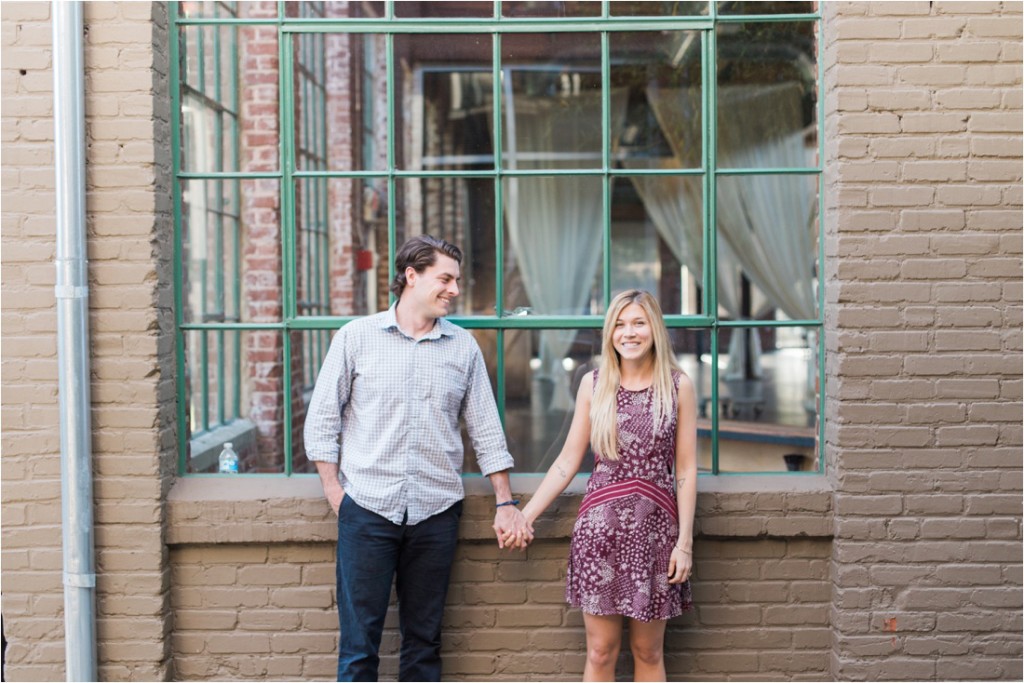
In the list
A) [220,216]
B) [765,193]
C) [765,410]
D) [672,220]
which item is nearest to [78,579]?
[220,216]

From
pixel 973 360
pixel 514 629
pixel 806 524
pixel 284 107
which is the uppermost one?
pixel 284 107

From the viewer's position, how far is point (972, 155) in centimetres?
380

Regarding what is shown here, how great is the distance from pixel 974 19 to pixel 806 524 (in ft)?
6.78

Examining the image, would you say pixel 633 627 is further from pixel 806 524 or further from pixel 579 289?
pixel 579 289

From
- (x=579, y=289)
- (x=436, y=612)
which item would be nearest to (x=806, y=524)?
(x=436, y=612)

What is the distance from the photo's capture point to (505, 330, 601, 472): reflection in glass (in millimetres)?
4320

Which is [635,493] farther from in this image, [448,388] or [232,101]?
[232,101]

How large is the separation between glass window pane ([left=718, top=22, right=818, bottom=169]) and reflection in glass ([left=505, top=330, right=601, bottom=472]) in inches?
66.5

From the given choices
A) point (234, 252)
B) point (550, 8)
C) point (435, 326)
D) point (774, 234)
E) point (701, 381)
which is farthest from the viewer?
point (701, 381)

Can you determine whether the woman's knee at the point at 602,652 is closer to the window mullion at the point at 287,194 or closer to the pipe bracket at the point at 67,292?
the window mullion at the point at 287,194

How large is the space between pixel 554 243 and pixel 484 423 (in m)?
2.46

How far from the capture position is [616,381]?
3502mm

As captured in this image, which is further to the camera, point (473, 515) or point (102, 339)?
point (473, 515)

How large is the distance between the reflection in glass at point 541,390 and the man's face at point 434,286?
913mm
